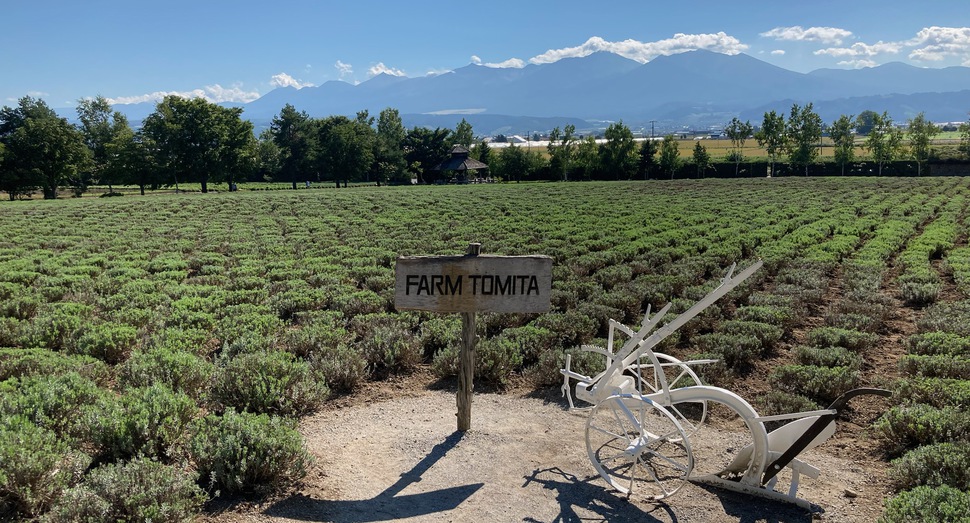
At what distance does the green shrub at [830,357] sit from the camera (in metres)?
8.62

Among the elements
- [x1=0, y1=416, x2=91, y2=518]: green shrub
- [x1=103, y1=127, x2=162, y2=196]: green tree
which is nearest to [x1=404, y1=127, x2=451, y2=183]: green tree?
[x1=103, y1=127, x2=162, y2=196]: green tree

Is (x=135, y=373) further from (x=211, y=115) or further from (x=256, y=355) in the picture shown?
(x=211, y=115)

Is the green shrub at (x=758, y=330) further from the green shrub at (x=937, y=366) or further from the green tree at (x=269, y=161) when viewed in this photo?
the green tree at (x=269, y=161)

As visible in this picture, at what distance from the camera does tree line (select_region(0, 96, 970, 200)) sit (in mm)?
55625

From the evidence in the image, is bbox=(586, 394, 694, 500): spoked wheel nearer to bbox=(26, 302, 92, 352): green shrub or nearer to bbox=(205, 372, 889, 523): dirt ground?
bbox=(205, 372, 889, 523): dirt ground

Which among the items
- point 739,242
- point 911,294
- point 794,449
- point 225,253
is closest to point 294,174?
point 225,253

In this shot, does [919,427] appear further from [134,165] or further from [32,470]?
[134,165]

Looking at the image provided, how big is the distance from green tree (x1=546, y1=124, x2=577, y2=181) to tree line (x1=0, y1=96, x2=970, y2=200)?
0.17 m

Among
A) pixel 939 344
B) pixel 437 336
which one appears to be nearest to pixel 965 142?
pixel 939 344

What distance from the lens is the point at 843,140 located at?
235ft

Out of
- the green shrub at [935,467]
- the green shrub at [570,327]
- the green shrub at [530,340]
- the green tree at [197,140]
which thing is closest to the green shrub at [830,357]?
the green shrub at [935,467]

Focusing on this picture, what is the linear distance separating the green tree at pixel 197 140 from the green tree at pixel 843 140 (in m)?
66.6

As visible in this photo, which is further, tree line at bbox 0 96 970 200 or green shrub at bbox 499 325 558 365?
tree line at bbox 0 96 970 200

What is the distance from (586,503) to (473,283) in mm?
2346
